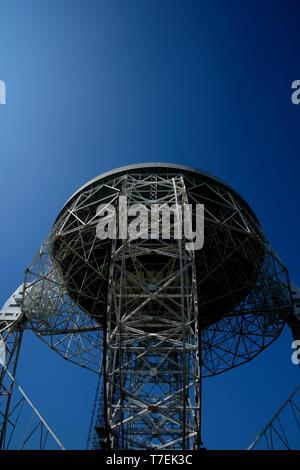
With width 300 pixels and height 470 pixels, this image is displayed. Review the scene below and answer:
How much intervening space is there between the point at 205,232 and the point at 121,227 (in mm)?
5391

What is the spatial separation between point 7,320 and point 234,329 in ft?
44.3

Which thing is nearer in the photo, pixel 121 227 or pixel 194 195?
pixel 121 227

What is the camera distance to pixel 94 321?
22266 millimetres

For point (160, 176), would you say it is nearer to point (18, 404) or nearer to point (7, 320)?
point (7, 320)

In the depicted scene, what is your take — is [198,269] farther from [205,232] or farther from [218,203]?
[218,203]

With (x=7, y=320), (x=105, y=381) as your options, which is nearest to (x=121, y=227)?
(x=105, y=381)

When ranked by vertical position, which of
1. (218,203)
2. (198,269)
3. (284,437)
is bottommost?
(284,437)

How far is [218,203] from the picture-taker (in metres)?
16.9

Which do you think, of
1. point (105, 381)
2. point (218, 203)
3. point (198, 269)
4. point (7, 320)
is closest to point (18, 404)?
point (7, 320)
